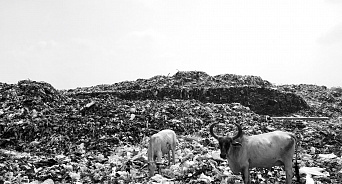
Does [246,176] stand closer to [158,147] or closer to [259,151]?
[259,151]

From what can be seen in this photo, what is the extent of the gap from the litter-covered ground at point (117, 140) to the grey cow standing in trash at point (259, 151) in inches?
18.1

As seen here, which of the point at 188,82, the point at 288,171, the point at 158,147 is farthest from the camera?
the point at 188,82

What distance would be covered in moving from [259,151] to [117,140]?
5.86m

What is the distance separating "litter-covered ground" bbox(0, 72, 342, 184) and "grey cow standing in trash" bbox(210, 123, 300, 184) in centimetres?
46

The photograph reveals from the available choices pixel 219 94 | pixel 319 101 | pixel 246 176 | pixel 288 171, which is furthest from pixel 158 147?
pixel 319 101

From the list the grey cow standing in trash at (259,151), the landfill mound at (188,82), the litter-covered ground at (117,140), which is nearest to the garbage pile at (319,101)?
the landfill mound at (188,82)

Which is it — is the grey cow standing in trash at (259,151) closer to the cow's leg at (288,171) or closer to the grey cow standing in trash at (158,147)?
the cow's leg at (288,171)

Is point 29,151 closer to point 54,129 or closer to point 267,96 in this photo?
point 54,129

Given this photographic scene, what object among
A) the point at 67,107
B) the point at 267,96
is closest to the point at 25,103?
the point at 67,107

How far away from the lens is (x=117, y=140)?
9.93m

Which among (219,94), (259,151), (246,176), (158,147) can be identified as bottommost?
(246,176)

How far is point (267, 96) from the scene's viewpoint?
21.9 m

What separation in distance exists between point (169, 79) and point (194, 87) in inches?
127

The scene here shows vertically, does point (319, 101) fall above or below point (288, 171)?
below
